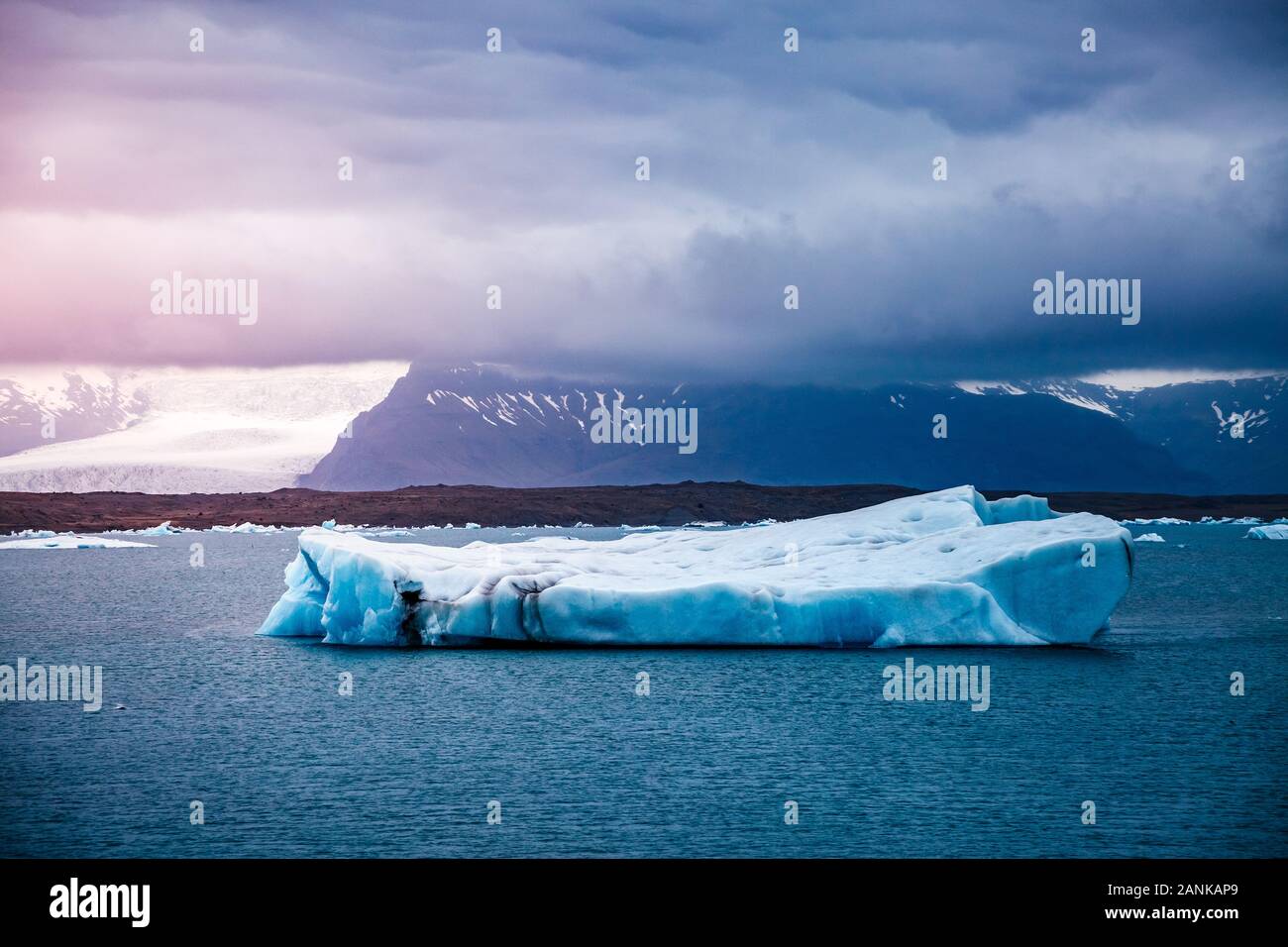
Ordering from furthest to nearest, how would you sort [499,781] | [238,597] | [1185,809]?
1. [238,597]
2. [499,781]
3. [1185,809]

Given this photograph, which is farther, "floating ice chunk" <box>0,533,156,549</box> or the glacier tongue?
"floating ice chunk" <box>0,533,156,549</box>

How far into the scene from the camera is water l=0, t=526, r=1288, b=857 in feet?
56.3

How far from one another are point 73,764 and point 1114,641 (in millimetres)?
27565

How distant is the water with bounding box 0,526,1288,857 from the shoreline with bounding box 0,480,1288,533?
124 metres

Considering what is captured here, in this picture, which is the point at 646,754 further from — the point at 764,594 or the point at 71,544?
the point at 71,544

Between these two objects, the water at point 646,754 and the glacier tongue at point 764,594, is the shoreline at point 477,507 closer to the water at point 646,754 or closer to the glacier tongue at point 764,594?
the glacier tongue at point 764,594

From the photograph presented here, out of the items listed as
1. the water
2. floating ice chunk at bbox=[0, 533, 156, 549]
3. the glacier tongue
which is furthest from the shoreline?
the water

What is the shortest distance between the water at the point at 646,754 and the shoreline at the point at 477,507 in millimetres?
123800

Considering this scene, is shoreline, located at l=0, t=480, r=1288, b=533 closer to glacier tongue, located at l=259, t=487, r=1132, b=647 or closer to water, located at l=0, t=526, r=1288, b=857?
glacier tongue, located at l=259, t=487, r=1132, b=647

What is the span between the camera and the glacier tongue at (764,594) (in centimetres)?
3138

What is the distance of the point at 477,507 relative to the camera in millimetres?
175375
